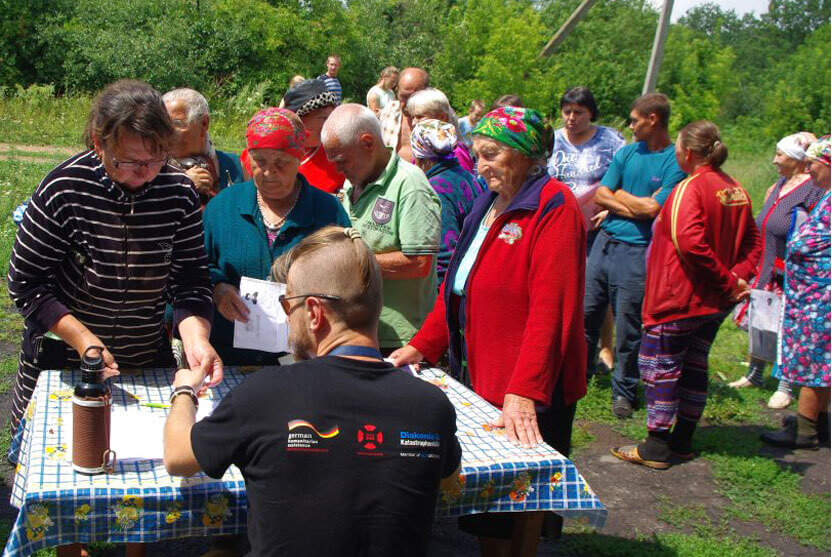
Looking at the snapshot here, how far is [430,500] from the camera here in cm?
193

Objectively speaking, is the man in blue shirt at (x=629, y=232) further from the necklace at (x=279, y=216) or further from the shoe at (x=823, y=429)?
the necklace at (x=279, y=216)

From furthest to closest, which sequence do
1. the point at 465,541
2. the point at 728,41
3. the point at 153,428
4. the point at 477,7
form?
the point at 728,41, the point at 477,7, the point at 465,541, the point at 153,428

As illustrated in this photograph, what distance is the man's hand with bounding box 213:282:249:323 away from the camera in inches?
120

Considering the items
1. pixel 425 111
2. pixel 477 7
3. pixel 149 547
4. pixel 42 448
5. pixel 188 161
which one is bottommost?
pixel 149 547

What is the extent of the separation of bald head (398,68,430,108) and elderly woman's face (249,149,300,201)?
3432 millimetres

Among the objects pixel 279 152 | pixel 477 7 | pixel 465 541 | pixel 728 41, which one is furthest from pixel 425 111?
pixel 728 41

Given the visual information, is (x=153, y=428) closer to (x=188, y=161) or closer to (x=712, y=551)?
(x=188, y=161)

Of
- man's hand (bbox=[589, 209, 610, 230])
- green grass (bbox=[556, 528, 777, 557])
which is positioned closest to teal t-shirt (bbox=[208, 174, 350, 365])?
green grass (bbox=[556, 528, 777, 557])

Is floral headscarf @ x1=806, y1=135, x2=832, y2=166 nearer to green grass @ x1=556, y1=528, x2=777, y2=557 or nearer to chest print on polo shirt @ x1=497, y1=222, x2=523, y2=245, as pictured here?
green grass @ x1=556, y1=528, x2=777, y2=557

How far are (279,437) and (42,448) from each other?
2.92 feet

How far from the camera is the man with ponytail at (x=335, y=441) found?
5.93 feet

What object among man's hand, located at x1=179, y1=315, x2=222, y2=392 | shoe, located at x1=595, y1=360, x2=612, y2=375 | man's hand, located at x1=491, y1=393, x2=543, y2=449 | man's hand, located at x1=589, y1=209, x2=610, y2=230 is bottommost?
shoe, located at x1=595, y1=360, x2=612, y2=375

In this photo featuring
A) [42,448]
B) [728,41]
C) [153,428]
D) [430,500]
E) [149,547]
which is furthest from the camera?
[728,41]

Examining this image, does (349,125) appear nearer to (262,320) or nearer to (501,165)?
(501,165)
